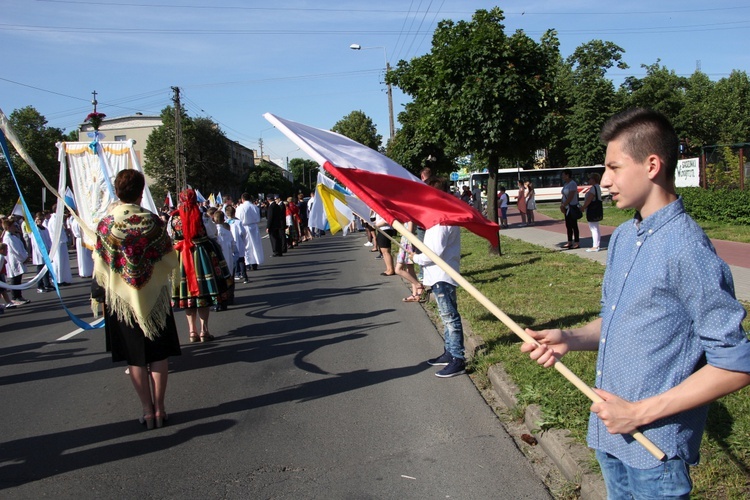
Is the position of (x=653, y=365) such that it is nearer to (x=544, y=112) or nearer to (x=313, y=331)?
(x=313, y=331)

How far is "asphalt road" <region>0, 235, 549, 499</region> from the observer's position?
3.83 m

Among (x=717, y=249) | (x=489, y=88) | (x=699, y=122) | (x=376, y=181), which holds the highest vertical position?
(x=699, y=122)

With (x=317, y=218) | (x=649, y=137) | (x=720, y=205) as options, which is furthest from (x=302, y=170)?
(x=649, y=137)

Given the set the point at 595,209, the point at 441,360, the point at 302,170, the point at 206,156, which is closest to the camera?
the point at 441,360

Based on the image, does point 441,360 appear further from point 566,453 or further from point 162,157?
point 162,157

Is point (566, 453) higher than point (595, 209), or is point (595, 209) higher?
point (595, 209)

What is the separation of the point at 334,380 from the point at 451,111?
9.41m

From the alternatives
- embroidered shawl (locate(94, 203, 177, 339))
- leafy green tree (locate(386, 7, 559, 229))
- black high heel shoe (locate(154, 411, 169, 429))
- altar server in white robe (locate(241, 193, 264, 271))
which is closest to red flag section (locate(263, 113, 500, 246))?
embroidered shawl (locate(94, 203, 177, 339))

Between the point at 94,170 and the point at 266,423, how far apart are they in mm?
5193

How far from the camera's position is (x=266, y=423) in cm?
488

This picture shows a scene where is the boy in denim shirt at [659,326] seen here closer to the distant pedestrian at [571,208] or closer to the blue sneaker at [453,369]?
the blue sneaker at [453,369]

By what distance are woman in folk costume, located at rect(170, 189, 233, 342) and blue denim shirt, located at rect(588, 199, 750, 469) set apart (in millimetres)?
6268

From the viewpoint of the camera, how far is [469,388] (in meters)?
5.55

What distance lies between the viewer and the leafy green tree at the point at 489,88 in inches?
532
